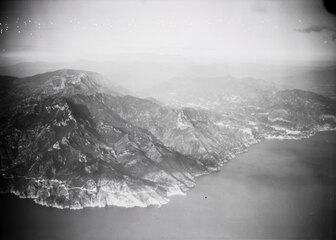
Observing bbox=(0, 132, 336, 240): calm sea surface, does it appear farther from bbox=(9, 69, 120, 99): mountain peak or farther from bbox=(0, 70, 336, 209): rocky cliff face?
bbox=(9, 69, 120, 99): mountain peak

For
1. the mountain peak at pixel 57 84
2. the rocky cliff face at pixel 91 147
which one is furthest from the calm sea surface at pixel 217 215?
the mountain peak at pixel 57 84

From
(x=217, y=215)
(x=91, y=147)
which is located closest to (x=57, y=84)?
(x=91, y=147)

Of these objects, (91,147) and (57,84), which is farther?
(57,84)

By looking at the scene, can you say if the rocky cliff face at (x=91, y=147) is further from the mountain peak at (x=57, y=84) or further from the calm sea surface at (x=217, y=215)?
the calm sea surface at (x=217, y=215)

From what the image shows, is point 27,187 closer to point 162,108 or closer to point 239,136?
point 162,108

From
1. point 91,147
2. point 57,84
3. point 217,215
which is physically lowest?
point 217,215

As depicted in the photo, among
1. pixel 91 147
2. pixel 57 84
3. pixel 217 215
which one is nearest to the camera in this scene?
pixel 217 215

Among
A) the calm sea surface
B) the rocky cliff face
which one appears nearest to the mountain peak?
the rocky cliff face

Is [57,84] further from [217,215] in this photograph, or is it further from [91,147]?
[217,215]
